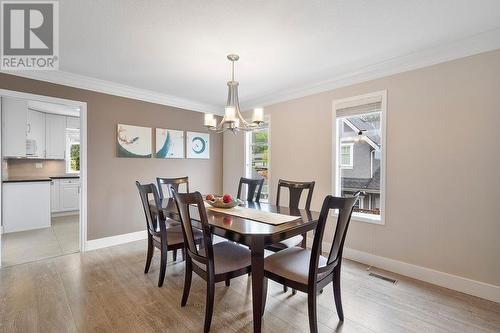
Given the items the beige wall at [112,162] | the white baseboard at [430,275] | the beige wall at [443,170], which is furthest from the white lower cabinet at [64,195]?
the beige wall at [443,170]

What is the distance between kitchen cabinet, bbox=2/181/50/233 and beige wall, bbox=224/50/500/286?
5442 millimetres

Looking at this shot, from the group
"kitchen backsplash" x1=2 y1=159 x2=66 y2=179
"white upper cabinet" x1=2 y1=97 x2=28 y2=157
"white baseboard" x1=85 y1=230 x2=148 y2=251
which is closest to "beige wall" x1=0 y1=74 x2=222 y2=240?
"white baseboard" x1=85 y1=230 x2=148 y2=251

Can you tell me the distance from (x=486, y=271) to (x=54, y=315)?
3870 mm

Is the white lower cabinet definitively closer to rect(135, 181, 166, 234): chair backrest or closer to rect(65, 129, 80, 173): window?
rect(65, 129, 80, 173): window

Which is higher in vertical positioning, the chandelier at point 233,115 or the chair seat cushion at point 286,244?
the chandelier at point 233,115

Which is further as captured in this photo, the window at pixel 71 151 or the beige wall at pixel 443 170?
the window at pixel 71 151

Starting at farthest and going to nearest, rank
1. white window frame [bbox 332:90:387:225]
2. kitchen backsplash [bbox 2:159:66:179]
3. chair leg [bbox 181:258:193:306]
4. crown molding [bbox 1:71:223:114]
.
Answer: kitchen backsplash [bbox 2:159:66:179], crown molding [bbox 1:71:223:114], white window frame [bbox 332:90:387:225], chair leg [bbox 181:258:193:306]

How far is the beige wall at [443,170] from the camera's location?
2217 millimetres

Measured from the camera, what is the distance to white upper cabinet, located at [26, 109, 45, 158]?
4.98 meters

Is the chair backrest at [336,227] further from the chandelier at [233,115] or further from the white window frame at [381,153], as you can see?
the white window frame at [381,153]

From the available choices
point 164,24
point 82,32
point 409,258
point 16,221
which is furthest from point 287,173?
point 16,221

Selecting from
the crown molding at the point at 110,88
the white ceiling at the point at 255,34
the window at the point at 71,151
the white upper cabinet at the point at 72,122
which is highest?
the white ceiling at the point at 255,34

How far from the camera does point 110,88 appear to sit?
11.7ft

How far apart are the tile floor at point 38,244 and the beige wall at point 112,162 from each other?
1.78 feet
